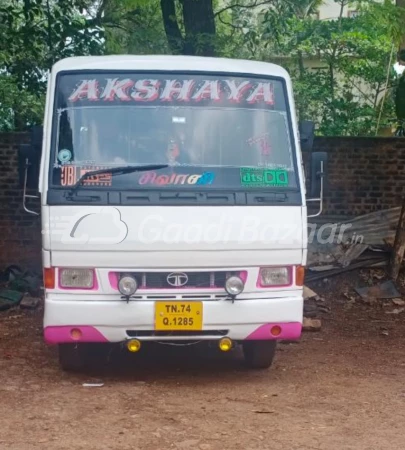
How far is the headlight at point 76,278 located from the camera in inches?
266

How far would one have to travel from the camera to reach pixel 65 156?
703 centimetres

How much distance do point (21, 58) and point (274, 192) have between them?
755 cm

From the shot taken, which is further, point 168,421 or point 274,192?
point 274,192

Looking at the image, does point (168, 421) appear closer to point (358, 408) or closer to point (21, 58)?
point (358, 408)

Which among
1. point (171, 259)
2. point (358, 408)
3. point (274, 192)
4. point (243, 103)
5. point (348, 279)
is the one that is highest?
point (243, 103)

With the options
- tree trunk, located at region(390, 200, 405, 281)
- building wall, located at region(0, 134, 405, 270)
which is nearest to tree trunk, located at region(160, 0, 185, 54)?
building wall, located at region(0, 134, 405, 270)

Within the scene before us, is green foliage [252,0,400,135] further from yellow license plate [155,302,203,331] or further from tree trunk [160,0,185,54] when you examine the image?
yellow license plate [155,302,203,331]

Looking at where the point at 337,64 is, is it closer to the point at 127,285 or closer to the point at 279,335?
the point at 279,335

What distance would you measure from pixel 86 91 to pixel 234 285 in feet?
6.58

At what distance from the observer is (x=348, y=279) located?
37.6 feet

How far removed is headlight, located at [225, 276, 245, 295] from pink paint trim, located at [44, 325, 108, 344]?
3.38 ft

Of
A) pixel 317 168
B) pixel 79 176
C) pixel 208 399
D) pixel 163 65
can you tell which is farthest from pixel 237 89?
pixel 208 399

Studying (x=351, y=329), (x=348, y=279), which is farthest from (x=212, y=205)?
(x=348, y=279)

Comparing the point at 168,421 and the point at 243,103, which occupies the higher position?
the point at 243,103
